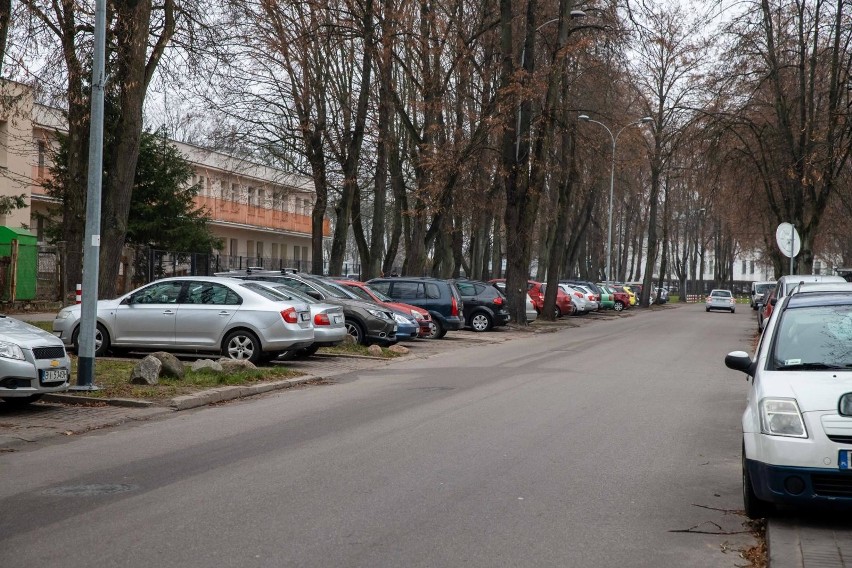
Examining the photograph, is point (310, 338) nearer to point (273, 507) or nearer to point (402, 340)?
point (402, 340)

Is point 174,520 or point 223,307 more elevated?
point 223,307

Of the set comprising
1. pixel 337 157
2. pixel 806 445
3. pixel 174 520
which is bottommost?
pixel 174 520

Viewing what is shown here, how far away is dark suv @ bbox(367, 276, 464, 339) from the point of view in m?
28.5

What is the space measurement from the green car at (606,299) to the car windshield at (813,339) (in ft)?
151

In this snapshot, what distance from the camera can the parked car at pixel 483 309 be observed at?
3300 cm

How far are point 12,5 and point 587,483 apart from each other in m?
15.1

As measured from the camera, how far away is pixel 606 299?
5516cm

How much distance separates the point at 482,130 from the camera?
33.7 meters

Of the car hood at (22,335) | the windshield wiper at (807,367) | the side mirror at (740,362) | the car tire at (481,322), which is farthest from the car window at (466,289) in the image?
the windshield wiper at (807,367)

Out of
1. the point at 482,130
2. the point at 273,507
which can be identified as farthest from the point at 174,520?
the point at 482,130

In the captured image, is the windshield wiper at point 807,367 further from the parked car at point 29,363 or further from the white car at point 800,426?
the parked car at point 29,363

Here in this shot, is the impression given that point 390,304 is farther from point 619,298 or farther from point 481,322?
point 619,298

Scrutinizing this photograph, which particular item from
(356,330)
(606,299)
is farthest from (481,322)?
(606,299)

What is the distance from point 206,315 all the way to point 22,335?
19.3 feet
